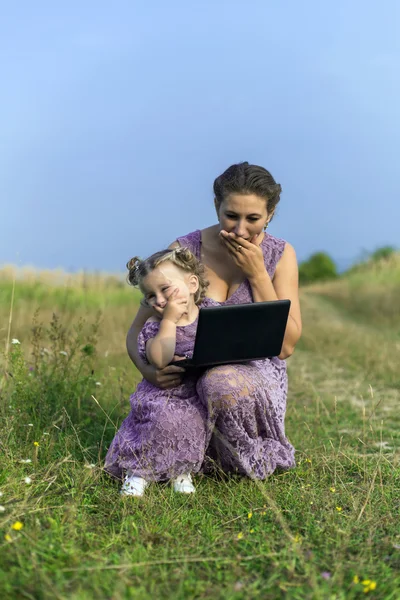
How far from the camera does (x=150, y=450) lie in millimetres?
3686

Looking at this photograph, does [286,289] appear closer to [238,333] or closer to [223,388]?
[238,333]

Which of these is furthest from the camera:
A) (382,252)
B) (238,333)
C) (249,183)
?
(382,252)

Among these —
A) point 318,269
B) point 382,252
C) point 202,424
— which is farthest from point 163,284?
point 318,269

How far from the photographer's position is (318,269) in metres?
35.9

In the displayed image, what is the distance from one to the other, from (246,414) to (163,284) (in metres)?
0.82

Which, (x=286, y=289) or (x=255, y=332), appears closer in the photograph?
(x=255, y=332)

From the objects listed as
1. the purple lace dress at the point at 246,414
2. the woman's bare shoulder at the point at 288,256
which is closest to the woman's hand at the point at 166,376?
the purple lace dress at the point at 246,414

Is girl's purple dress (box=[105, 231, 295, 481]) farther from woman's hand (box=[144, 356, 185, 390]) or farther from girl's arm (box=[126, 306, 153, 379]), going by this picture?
girl's arm (box=[126, 306, 153, 379])

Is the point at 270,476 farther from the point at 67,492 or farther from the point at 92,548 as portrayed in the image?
the point at 92,548

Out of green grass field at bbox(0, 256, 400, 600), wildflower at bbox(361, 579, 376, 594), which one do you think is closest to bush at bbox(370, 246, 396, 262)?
green grass field at bbox(0, 256, 400, 600)

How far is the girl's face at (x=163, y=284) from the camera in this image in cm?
371

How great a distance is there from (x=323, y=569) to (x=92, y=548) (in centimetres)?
92

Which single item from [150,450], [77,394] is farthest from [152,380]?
[77,394]

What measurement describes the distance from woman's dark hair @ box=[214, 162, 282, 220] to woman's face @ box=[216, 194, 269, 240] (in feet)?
0.11
